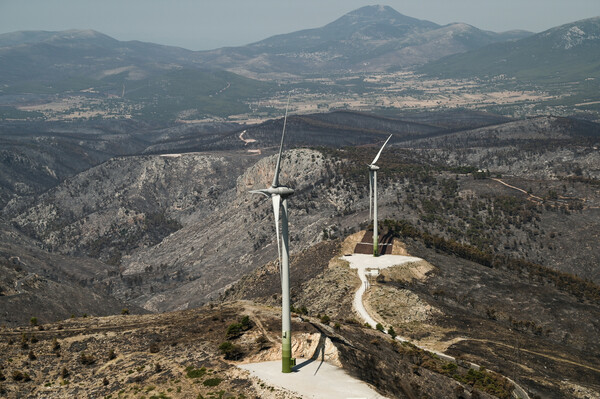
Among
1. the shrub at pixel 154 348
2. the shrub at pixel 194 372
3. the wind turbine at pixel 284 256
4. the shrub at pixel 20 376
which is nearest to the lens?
the wind turbine at pixel 284 256

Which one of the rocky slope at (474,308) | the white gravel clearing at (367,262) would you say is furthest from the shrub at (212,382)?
the white gravel clearing at (367,262)

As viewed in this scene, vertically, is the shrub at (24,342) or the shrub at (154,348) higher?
the shrub at (154,348)

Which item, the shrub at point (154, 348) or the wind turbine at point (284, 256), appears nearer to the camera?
the wind turbine at point (284, 256)

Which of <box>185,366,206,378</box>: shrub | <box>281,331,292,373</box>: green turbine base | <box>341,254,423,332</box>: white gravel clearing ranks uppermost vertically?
<box>281,331,292,373</box>: green turbine base

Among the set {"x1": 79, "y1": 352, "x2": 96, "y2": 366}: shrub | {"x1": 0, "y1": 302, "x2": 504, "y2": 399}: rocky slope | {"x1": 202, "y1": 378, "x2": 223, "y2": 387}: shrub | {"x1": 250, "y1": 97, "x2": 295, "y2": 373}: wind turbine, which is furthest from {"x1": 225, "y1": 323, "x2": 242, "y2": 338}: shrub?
{"x1": 79, "y1": 352, "x2": 96, "y2": 366}: shrub

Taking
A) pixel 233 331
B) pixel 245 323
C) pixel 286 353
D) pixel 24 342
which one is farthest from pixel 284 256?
pixel 24 342

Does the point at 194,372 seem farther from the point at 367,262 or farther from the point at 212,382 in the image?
the point at 367,262

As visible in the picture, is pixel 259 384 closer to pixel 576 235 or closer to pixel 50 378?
pixel 50 378

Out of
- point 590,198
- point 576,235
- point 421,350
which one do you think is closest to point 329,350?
point 421,350

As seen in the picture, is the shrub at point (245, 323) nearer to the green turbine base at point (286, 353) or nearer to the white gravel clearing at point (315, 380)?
the white gravel clearing at point (315, 380)

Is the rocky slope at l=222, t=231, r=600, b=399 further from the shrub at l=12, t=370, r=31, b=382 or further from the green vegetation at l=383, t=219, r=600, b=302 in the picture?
the shrub at l=12, t=370, r=31, b=382
